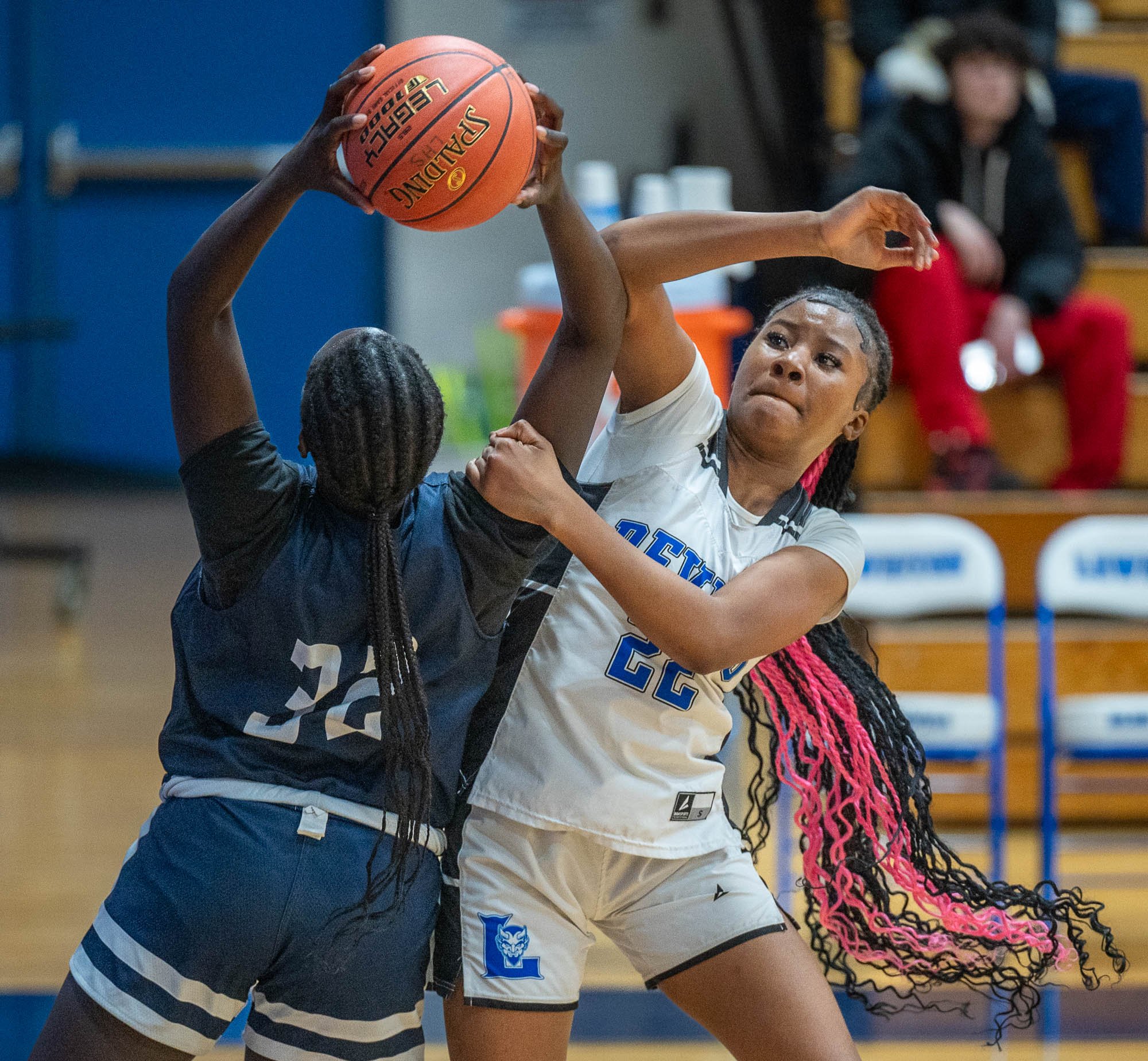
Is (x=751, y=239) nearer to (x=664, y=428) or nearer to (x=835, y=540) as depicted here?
→ (x=664, y=428)

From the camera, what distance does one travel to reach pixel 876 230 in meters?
1.81

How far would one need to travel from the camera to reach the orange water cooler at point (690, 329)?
357 centimetres

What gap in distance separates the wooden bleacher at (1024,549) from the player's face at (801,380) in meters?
2.40

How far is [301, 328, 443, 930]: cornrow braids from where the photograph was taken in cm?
158

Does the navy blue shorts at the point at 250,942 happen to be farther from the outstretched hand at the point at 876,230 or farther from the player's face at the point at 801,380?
the outstretched hand at the point at 876,230

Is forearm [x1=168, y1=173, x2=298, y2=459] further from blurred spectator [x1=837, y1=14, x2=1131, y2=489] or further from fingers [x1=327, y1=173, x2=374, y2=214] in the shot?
blurred spectator [x1=837, y1=14, x2=1131, y2=489]

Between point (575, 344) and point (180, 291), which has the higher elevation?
point (180, 291)

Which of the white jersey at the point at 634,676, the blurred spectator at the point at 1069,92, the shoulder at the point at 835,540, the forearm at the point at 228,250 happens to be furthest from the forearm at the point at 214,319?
the blurred spectator at the point at 1069,92

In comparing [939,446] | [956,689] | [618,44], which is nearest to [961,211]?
[939,446]

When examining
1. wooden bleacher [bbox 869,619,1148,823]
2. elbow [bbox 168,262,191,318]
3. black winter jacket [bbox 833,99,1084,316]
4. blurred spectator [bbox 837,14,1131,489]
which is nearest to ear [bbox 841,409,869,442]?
elbow [bbox 168,262,191,318]

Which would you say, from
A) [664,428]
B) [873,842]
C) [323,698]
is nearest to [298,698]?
[323,698]

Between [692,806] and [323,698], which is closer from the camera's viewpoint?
[323,698]

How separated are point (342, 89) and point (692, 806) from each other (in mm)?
935

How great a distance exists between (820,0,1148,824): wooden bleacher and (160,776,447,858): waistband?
279cm
